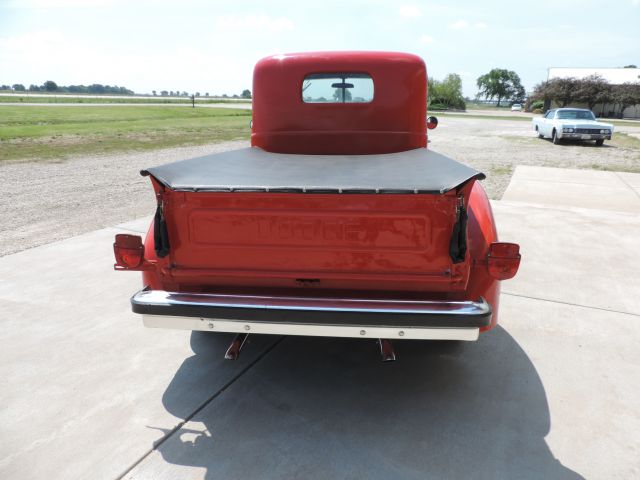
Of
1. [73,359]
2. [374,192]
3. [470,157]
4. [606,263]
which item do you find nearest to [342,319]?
[374,192]

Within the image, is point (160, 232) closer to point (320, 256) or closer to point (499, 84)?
point (320, 256)

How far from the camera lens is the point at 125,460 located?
2.31 m

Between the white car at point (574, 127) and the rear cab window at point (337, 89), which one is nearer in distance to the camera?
the rear cab window at point (337, 89)

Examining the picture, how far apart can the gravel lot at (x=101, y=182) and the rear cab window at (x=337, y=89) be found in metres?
3.54

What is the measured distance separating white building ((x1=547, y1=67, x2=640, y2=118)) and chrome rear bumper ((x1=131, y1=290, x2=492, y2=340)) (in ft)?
196

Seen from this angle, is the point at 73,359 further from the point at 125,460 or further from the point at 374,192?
the point at 374,192

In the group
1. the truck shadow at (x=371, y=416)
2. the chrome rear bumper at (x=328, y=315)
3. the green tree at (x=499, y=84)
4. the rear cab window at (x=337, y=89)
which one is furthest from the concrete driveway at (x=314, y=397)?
the green tree at (x=499, y=84)

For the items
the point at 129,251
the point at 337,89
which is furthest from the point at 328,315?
the point at 337,89

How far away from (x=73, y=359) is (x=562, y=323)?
3.73 metres

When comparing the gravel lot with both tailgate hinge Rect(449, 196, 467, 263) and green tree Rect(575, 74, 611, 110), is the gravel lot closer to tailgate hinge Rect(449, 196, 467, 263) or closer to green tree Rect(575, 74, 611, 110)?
tailgate hinge Rect(449, 196, 467, 263)

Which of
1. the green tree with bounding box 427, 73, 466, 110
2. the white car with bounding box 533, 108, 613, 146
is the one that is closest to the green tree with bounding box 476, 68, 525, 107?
the green tree with bounding box 427, 73, 466, 110

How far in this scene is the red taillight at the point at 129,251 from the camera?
8.92 feet

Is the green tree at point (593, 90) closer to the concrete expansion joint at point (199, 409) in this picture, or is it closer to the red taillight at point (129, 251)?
the concrete expansion joint at point (199, 409)

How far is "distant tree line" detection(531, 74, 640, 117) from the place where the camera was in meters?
48.0
